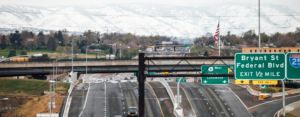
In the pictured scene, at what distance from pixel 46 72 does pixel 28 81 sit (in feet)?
36.4

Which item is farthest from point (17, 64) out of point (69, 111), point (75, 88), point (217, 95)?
point (217, 95)

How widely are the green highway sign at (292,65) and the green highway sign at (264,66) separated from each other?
0.40 meters

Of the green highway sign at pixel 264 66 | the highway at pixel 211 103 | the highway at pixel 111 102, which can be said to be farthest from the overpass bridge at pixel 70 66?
the green highway sign at pixel 264 66

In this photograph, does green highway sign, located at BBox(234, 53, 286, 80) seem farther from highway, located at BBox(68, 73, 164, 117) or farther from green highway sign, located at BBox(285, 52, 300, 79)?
highway, located at BBox(68, 73, 164, 117)

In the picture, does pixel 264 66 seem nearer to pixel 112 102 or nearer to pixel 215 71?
pixel 215 71

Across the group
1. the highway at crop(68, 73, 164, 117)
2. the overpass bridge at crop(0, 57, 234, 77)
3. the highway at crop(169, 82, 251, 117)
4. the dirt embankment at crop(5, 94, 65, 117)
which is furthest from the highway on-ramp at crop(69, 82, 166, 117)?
the highway at crop(169, 82, 251, 117)

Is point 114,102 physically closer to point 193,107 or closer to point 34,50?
point 193,107

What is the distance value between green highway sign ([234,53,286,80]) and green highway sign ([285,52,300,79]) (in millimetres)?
404

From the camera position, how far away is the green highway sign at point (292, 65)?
23922 millimetres

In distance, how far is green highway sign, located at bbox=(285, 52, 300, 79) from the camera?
2392cm

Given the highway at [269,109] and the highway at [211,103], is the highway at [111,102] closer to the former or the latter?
the highway at [211,103]

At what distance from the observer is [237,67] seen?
24.2 m

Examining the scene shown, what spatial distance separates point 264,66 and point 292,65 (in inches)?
104

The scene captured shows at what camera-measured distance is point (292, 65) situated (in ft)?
78.8
